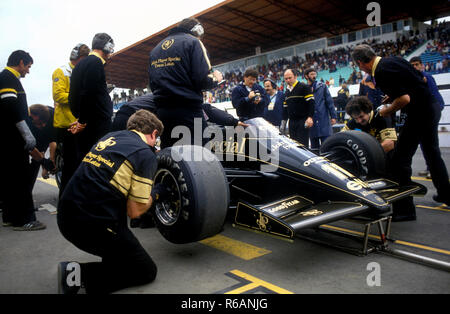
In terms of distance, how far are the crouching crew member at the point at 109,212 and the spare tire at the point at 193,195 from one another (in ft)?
1.13

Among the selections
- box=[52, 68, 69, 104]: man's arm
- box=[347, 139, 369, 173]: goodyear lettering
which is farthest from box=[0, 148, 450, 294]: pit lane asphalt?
box=[52, 68, 69, 104]: man's arm

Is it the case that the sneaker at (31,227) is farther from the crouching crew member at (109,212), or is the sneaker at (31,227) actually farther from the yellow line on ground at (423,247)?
the yellow line on ground at (423,247)

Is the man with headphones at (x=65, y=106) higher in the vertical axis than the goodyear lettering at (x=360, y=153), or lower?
higher

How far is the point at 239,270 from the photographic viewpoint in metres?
2.50

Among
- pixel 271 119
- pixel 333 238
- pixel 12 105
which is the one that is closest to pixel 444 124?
pixel 271 119

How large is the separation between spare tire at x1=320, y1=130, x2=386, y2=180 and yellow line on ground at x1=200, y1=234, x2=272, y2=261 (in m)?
1.42

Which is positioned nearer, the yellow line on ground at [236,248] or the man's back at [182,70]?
the yellow line on ground at [236,248]

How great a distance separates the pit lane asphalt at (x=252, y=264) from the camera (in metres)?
2.21

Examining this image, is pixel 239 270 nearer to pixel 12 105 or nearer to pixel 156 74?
pixel 156 74

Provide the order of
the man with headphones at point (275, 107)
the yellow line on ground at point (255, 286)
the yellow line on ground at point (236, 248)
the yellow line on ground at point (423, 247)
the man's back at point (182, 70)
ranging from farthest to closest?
the man with headphones at point (275, 107), the man's back at point (182, 70), the yellow line on ground at point (236, 248), the yellow line on ground at point (423, 247), the yellow line on ground at point (255, 286)

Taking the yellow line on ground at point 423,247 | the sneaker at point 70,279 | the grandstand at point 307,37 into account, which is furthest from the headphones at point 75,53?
the grandstand at point 307,37

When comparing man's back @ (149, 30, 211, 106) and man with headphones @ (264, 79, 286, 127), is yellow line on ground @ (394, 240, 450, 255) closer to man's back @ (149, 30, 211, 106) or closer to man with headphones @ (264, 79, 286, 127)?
man's back @ (149, 30, 211, 106)

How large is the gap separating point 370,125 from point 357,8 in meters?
22.5

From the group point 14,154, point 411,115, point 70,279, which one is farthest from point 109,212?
point 411,115
